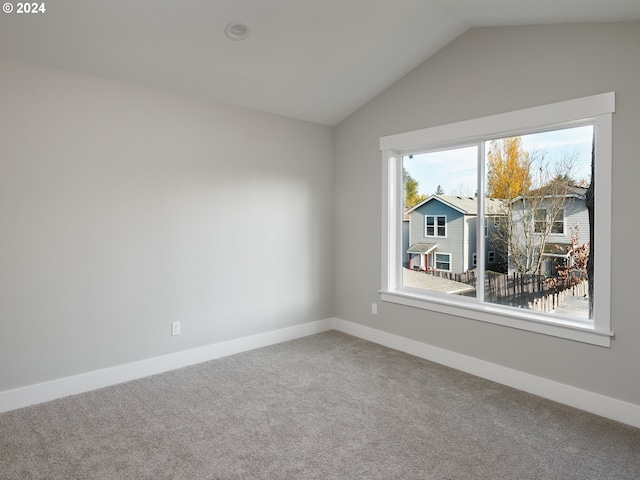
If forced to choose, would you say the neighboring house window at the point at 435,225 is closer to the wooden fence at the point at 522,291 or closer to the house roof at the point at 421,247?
the house roof at the point at 421,247

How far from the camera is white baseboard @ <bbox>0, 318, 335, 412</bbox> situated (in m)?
2.79

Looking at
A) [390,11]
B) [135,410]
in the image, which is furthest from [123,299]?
[390,11]

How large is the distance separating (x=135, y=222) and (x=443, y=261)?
270cm

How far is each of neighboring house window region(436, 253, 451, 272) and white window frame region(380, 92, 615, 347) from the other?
25 centimetres

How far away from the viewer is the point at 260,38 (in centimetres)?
302

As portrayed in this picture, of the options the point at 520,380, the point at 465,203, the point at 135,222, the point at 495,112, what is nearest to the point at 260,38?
the point at 135,222

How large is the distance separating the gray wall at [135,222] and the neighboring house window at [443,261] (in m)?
1.39

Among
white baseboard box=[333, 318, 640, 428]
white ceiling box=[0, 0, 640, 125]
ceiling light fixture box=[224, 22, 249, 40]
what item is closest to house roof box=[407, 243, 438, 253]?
white baseboard box=[333, 318, 640, 428]

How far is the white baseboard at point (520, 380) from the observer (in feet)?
8.57

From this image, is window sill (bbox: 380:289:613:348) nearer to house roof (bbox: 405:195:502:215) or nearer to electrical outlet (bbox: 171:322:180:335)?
house roof (bbox: 405:195:502:215)

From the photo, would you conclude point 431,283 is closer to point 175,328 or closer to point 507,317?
point 507,317

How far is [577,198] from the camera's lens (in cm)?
290

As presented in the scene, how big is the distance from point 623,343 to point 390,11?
273 centimetres

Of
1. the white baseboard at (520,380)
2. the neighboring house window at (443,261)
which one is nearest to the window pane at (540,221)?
the neighboring house window at (443,261)
